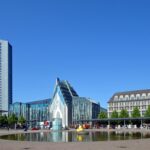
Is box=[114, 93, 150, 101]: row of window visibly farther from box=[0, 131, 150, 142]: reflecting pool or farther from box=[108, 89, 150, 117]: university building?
box=[0, 131, 150, 142]: reflecting pool

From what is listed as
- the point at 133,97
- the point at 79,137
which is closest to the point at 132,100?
the point at 133,97

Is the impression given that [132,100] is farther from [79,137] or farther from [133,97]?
[79,137]

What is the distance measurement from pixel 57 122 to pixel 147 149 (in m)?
80.3

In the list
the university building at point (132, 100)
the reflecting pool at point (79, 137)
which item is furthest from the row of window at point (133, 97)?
the reflecting pool at point (79, 137)

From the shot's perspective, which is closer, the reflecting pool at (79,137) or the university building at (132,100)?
the reflecting pool at (79,137)

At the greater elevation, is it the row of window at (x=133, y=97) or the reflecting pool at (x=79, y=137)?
the row of window at (x=133, y=97)

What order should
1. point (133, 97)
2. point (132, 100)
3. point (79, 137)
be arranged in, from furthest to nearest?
point (133, 97) < point (132, 100) < point (79, 137)

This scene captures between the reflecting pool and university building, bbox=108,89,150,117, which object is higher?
university building, bbox=108,89,150,117

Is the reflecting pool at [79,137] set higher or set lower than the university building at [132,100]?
lower

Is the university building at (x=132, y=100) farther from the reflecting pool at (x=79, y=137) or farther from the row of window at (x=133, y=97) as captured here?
the reflecting pool at (x=79, y=137)

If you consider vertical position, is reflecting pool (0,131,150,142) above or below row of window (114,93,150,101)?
below

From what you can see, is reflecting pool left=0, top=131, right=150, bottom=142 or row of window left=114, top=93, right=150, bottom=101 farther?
row of window left=114, top=93, right=150, bottom=101

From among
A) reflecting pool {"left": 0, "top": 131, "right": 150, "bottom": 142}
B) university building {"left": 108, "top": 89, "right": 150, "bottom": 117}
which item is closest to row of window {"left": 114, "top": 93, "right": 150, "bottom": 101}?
university building {"left": 108, "top": 89, "right": 150, "bottom": 117}

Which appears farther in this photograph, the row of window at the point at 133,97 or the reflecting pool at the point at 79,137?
the row of window at the point at 133,97
